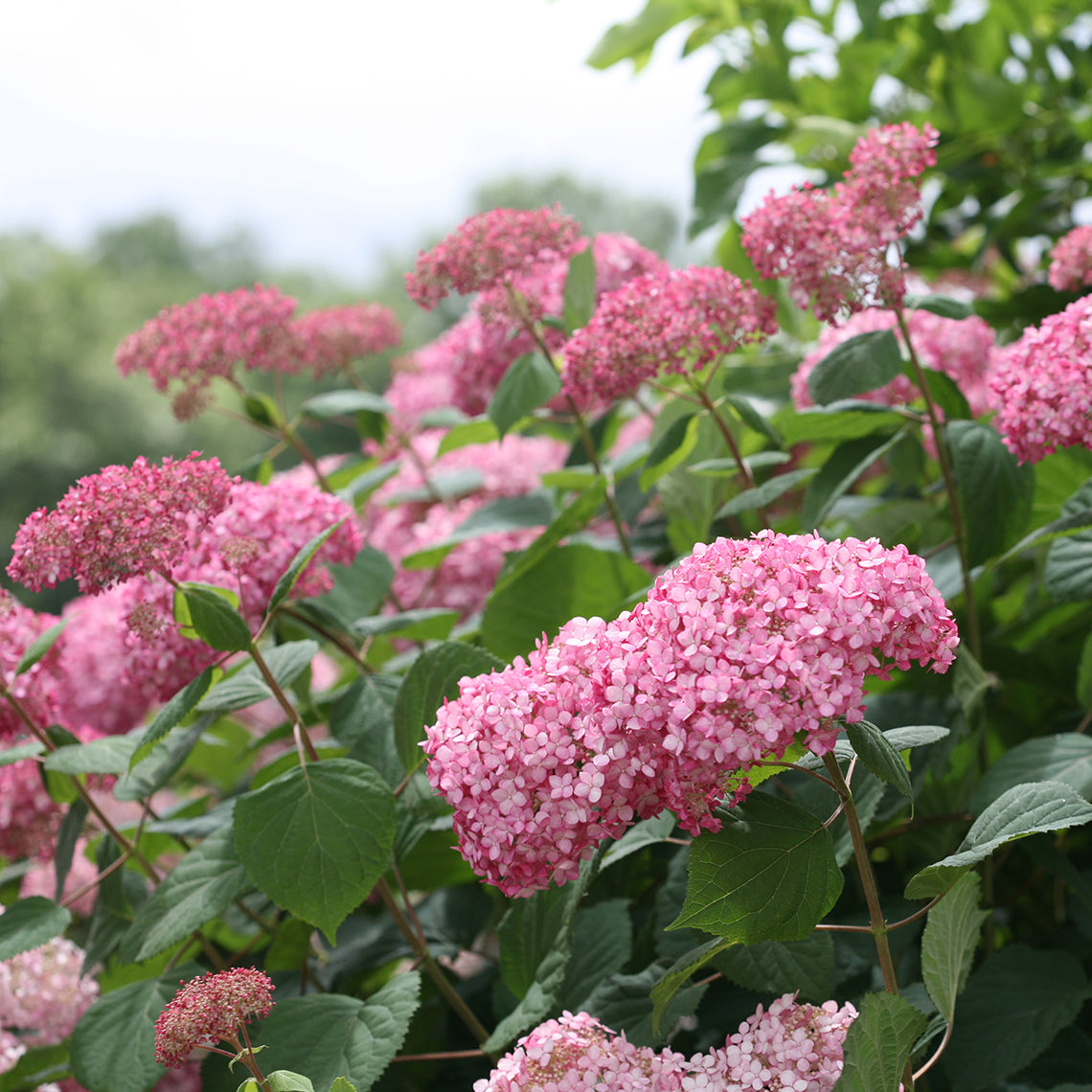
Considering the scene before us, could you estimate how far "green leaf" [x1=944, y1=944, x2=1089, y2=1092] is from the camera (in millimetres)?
815

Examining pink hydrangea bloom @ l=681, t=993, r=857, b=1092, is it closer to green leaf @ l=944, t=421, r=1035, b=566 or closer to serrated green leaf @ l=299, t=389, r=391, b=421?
green leaf @ l=944, t=421, r=1035, b=566

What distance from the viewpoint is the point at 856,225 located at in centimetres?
86

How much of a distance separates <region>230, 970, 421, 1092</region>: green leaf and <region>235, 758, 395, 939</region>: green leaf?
71 millimetres

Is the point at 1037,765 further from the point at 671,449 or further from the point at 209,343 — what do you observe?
the point at 209,343

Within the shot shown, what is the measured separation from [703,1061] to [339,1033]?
285 mm

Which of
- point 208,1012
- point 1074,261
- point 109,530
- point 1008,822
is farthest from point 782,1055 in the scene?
point 1074,261

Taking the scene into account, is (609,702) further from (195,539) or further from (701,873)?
(195,539)

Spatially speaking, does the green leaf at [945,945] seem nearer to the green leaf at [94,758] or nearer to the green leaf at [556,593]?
the green leaf at [556,593]

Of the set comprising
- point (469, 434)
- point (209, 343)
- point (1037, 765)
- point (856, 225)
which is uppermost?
point (209, 343)

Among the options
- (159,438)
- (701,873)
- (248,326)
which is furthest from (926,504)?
(159,438)

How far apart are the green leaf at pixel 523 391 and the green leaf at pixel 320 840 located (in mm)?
430

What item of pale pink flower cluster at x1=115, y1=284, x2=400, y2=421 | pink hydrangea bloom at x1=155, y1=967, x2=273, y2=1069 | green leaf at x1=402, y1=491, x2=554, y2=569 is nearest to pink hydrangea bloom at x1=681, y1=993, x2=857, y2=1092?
pink hydrangea bloom at x1=155, y1=967, x2=273, y2=1069

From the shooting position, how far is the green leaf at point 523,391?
3.60 ft

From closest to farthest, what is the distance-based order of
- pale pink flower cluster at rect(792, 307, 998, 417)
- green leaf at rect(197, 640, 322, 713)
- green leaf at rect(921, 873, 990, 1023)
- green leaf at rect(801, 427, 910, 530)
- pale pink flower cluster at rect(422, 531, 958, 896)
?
pale pink flower cluster at rect(422, 531, 958, 896)
green leaf at rect(921, 873, 990, 1023)
green leaf at rect(197, 640, 322, 713)
green leaf at rect(801, 427, 910, 530)
pale pink flower cluster at rect(792, 307, 998, 417)
